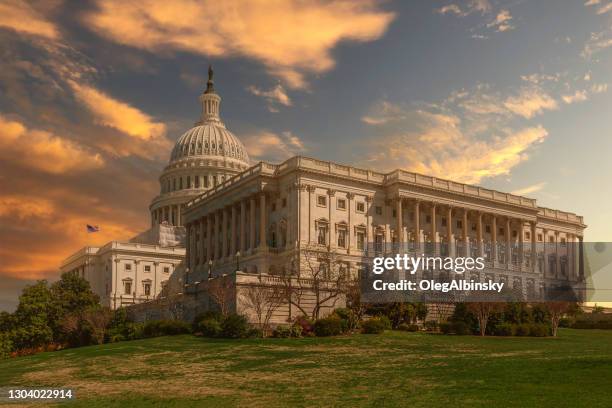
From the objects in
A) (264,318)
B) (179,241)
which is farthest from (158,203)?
(264,318)

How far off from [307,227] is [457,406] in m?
65.1

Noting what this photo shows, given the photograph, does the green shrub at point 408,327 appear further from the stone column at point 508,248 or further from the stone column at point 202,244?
the stone column at point 202,244

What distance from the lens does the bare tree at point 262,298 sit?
67.3 m

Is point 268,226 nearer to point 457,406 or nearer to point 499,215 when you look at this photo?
point 499,215

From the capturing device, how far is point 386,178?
10269 centimetres

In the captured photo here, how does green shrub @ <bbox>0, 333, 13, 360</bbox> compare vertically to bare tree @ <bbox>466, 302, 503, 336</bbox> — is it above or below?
below

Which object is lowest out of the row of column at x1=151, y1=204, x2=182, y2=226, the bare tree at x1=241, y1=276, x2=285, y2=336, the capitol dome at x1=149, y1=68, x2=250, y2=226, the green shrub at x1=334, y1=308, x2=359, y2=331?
the green shrub at x1=334, y1=308, x2=359, y2=331

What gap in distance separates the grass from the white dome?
359 feet

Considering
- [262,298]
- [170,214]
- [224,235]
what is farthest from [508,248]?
[170,214]

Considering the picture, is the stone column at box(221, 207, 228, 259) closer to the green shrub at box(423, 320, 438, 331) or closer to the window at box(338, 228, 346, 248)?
the window at box(338, 228, 346, 248)

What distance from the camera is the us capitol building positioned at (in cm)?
9500

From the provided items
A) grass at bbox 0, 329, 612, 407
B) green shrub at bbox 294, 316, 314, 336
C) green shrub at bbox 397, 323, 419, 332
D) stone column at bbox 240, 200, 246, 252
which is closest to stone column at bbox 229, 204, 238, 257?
stone column at bbox 240, 200, 246, 252

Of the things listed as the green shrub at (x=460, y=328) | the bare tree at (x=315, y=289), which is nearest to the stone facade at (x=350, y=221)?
the bare tree at (x=315, y=289)

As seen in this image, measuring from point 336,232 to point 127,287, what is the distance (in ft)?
173
